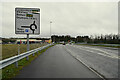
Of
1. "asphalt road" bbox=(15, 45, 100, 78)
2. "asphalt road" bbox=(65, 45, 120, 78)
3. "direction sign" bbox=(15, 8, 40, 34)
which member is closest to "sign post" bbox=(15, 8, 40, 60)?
"direction sign" bbox=(15, 8, 40, 34)

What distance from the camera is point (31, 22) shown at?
12422mm

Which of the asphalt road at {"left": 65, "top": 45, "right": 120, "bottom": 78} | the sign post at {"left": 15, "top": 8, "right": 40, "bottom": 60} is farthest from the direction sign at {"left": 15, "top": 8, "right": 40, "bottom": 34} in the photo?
the asphalt road at {"left": 65, "top": 45, "right": 120, "bottom": 78}

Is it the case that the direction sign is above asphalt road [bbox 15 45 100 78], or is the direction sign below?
above

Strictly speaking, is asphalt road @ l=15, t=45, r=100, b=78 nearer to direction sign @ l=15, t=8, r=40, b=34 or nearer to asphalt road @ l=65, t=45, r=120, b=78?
asphalt road @ l=65, t=45, r=120, b=78

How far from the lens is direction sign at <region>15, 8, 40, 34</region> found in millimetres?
11992

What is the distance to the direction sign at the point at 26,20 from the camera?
12.0 meters

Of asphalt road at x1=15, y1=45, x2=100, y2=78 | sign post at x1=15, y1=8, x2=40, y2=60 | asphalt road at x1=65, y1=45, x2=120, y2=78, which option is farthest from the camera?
sign post at x1=15, y1=8, x2=40, y2=60

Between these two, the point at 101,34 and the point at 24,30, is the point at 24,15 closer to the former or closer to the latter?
the point at 24,30

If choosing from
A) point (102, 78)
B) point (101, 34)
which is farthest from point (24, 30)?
point (101, 34)

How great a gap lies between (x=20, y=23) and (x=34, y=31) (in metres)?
1.59

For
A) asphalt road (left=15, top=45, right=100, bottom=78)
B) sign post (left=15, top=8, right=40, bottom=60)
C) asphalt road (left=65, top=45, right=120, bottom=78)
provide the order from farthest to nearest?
1. sign post (left=15, top=8, right=40, bottom=60)
2. asphalt road (left=65, top=45, right=120, bottom=78)
3. asphalt road (left=15, top=45, right=100, bottom=78)

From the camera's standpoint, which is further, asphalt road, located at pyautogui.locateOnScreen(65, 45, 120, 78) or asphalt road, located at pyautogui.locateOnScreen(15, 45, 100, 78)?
asphalt road, located at pyautogui.locateOnScreen(65, 45, 120, 78)

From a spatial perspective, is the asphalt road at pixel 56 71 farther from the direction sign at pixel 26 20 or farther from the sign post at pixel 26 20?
the direction sign at pixel 26 20

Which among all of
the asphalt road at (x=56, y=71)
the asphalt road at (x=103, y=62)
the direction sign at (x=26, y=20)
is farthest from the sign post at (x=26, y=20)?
the asphalt road at (x=103, y=62)
